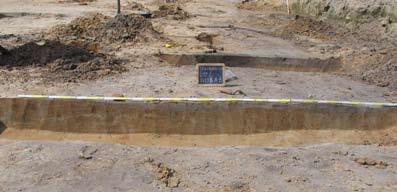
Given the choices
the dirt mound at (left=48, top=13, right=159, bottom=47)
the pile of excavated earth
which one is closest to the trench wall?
the pile of excavated earth

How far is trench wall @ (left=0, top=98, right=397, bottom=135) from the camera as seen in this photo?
726cm

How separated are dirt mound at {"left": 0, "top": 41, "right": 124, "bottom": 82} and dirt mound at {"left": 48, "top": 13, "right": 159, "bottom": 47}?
Result: 124 cm

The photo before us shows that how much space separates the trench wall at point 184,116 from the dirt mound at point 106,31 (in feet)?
12.3

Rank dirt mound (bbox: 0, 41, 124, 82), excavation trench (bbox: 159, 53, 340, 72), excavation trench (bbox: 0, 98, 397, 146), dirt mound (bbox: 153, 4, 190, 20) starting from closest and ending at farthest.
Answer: excavation trench (bbox: 0, 98, 397, 146)
dirt mound (bbox: 0, 41, 124, 82)
excavation trench (bbox: 159, 53, 340, 72)
dirt mound (bbox: 153, 4, 190, 20)

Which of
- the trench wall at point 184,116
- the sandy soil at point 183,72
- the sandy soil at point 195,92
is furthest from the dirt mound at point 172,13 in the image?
the trench wall at point 184,116

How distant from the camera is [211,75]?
8.27 meters

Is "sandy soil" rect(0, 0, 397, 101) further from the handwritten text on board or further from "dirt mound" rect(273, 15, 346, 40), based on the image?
"dirt mound" rect(273, 15, 346, 40)

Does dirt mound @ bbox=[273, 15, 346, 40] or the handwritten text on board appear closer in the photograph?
the handwritten text on board

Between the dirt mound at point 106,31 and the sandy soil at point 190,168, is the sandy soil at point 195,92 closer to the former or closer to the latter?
the sandy soil at point 190,168

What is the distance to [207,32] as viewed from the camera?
1367 cm

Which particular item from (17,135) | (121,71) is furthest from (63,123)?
(121,71)

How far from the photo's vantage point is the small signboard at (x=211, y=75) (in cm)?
825

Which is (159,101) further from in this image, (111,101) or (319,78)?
(319,78)

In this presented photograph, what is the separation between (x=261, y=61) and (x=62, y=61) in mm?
3928
